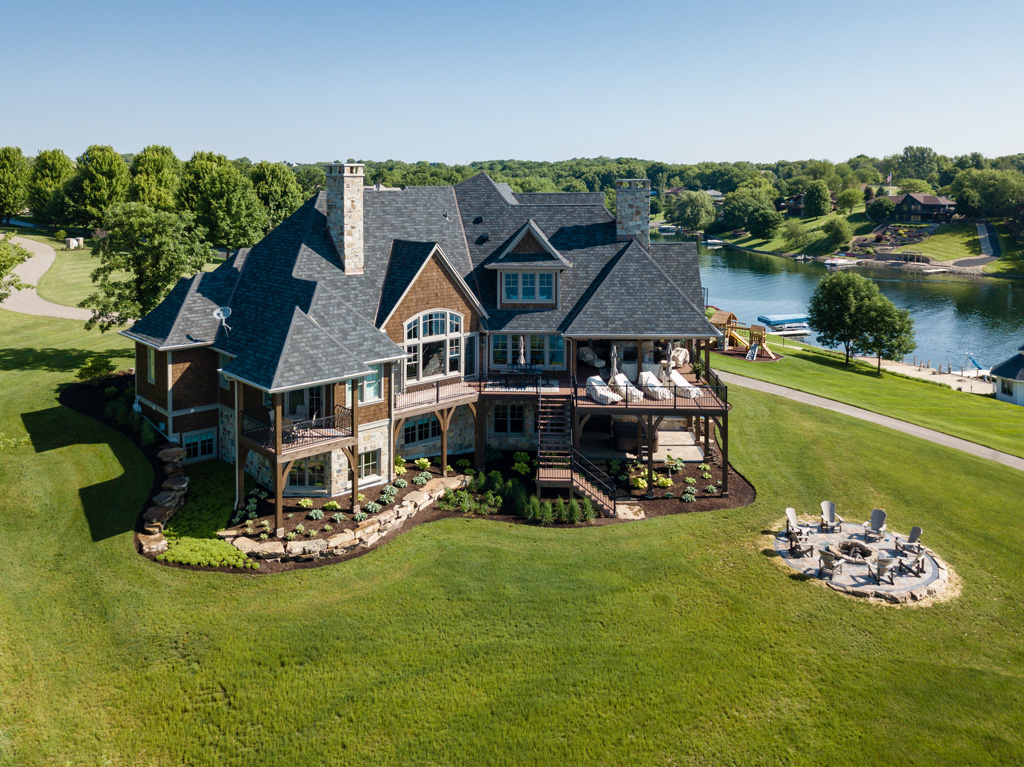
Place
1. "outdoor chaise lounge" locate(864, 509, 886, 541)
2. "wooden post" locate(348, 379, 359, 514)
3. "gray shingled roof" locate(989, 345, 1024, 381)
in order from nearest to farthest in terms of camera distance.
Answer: "wooden post" locate(348, 379, 359, 514), "outdoor chaise lounge" locate(864, 509, 886, 541), "gray shingled roof" locate(989, 345, 1024, 381)

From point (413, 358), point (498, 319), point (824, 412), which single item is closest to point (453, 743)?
point (413, 358)

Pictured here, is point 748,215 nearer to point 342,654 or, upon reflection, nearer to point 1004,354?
point 1004,354

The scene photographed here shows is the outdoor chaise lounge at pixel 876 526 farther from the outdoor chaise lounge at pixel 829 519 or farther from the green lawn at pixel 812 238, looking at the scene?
the green lawn at pixel 812 238

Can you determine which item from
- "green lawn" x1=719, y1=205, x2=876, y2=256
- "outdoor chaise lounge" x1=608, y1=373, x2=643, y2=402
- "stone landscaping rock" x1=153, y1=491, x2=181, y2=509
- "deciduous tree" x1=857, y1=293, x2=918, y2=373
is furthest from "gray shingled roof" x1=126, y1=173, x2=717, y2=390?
"green lawn" x1=719, y1=205, x2=876, y2=256

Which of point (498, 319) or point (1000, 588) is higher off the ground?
point (498, 319)

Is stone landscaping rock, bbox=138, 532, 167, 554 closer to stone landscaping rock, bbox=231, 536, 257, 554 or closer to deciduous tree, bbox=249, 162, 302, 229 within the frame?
stone landscaping rock, bbox=231, 536, 257, 554

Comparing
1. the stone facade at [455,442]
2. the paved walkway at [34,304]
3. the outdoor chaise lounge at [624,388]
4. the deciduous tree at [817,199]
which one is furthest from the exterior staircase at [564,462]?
the deciduous tree at [817,199]
